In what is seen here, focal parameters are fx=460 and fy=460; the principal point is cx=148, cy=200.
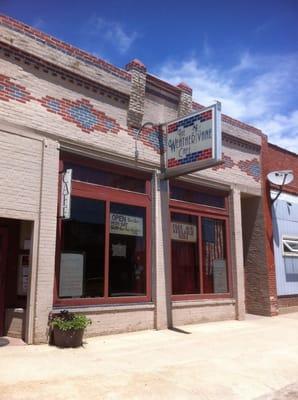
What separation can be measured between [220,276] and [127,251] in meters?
3.85

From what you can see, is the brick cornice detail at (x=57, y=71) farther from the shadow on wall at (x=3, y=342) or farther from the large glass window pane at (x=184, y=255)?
the shadow on wall at (x=3, y=342)

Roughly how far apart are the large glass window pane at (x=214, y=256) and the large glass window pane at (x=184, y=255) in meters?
0.41

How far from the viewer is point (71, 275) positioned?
9.86 metres

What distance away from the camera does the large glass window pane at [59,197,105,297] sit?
9.84 meters

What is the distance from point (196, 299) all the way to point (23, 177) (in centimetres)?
619

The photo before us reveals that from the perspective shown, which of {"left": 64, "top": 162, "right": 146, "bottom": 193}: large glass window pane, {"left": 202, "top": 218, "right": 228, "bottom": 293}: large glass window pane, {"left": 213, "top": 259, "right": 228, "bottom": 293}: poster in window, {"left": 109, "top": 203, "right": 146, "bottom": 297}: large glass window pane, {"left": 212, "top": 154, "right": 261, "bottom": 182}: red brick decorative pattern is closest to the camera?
{"left": 64, "top": 162, "right": 146, "bottom": 193}: large glass window pane

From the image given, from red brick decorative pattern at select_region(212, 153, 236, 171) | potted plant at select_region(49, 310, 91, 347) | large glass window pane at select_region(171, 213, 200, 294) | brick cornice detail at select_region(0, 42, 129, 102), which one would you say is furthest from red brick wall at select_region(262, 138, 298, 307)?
potted plant at select_region(49, 310, 91, 347)

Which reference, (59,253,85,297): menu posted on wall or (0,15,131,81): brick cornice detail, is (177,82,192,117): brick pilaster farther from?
(59,253,85,297): menu posted on wall

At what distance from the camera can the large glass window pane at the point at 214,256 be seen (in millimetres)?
13477

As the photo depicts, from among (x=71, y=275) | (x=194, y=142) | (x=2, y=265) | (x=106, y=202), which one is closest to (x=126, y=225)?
(x=106, y=202)

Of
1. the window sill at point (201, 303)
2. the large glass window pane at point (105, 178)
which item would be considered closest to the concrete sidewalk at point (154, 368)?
the window sill at point (201, 303)

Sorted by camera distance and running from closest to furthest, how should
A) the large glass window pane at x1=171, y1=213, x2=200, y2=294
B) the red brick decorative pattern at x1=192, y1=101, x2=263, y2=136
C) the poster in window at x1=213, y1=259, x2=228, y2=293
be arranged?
the large glass window pane at x1=171, y1=213, x2=200, y2=294, the poster in window at x1=213, y1=259, x2=228, y2=293, the red brick decorative pattern at x1=192, y1=101, x2=263, y2=136

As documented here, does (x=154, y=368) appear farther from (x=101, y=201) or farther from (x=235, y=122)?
(x=235, y=122)

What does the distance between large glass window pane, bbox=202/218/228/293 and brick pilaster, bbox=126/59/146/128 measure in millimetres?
3742
